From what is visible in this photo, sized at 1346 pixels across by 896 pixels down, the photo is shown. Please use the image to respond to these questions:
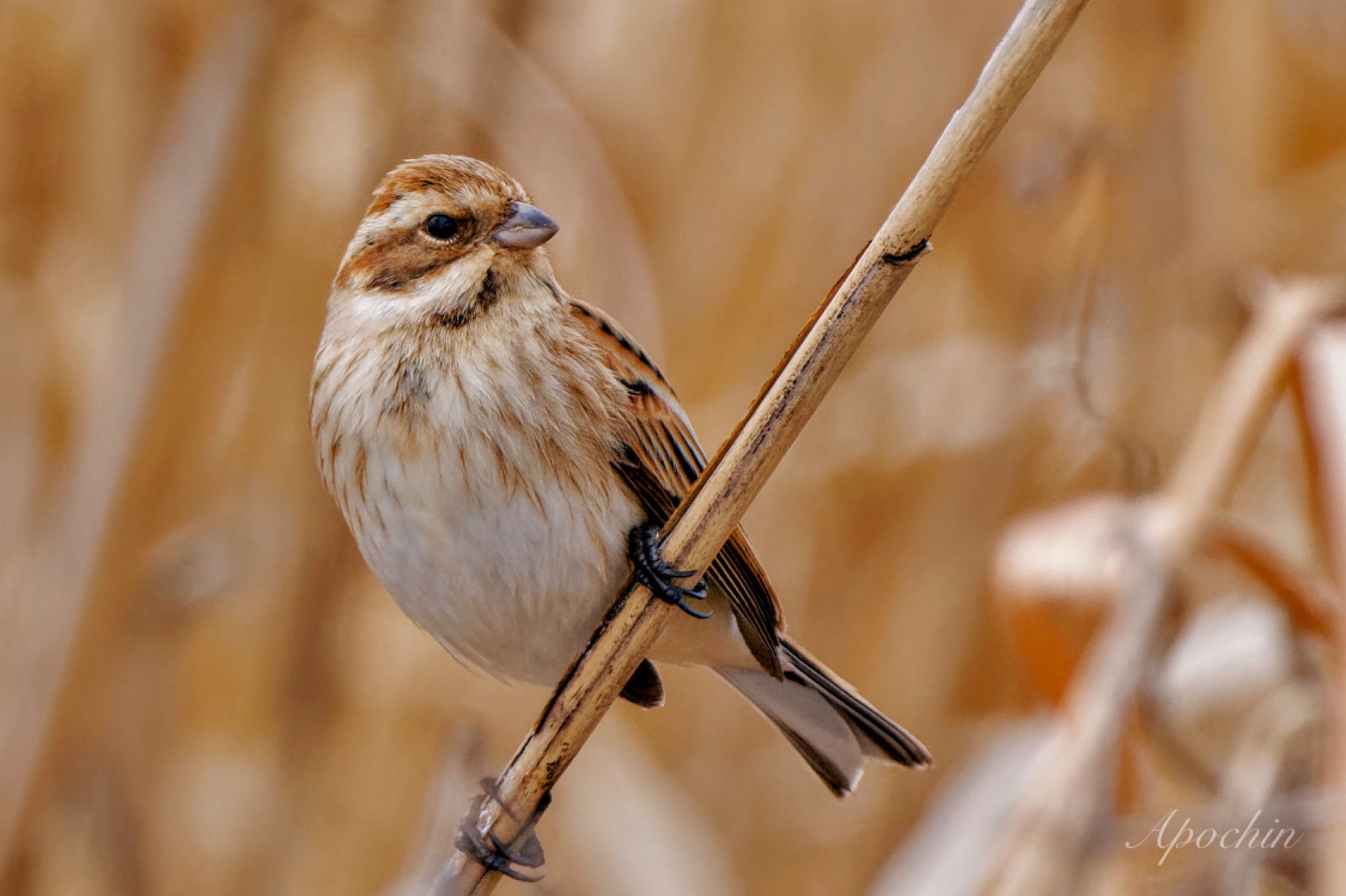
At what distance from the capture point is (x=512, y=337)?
183 centimetres

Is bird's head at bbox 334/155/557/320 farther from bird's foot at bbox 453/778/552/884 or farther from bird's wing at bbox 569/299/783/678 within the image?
bird's foot at bbox 453/778/552/884

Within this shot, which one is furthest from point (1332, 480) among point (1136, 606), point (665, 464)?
point (665, 464)

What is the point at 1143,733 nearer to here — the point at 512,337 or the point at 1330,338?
the point at 1330,338

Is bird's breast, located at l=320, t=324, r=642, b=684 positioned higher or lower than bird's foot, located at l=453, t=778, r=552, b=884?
higher

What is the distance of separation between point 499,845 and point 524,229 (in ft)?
2.40

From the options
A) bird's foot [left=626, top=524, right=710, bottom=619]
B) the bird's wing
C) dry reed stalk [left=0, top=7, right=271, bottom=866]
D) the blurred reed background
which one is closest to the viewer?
bird's foot [left=626, top=524, right=710, bottom=619]

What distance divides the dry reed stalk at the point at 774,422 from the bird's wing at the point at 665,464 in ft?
0.91

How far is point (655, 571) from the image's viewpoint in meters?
1.44

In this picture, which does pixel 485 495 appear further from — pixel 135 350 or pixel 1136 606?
pixel 1136 606

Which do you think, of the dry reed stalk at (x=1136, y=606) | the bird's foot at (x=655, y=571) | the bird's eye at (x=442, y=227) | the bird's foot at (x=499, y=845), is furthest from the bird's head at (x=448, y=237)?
the dry reed stalk at (x=1136, y=606)

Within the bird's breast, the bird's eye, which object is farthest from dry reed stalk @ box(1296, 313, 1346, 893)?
the bird's eye

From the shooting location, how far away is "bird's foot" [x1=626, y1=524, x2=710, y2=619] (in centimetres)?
142

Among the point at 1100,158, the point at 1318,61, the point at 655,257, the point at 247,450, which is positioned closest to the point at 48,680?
the point at 247,450

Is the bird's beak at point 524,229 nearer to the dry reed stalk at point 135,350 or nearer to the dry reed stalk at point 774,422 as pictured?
the dry reed stalk at point 774,422
